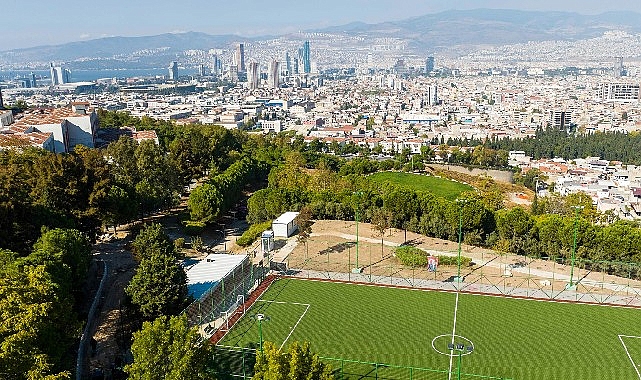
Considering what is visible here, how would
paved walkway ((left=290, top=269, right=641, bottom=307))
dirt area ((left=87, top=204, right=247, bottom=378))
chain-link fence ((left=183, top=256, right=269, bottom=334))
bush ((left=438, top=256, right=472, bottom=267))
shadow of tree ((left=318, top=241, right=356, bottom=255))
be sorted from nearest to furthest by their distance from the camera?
dirt area ((left=87, top=204, right=247, bottom=378))
chain-link fence ((left=183, top=256, right=269, bottom=334))
paved walkway ((left=290, top=269, right=641, bottom=307))
bush ((left=438, top=256, right=472, bottom=267))
shadow of tree ((left=318, top=241, right=356, bottom=255))

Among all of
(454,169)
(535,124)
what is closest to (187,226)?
(454,169)

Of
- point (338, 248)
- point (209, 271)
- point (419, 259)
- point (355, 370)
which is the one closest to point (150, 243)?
point (209, 271)

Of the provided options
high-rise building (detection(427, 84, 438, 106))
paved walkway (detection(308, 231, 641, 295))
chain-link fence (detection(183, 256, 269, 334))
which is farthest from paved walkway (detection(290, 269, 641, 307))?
high-rise building (detection(427, 84, 438, 106))

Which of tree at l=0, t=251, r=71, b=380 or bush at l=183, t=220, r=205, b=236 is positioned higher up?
tree at l=0, t=251, r=71, b=380

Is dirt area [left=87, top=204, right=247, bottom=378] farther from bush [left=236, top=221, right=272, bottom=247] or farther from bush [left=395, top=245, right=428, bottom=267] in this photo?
bush [left=395, top=245, right=428, bottom=267]

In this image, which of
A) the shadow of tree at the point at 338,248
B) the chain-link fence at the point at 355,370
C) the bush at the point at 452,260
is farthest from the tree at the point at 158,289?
the bush at the point at 452,260

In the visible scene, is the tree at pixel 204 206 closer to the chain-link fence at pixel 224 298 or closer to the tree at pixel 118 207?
the tree at pixel 118 207
